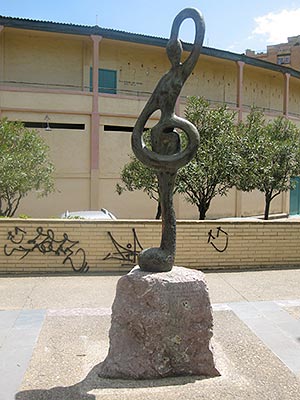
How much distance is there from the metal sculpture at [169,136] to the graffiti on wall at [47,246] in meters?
4.61

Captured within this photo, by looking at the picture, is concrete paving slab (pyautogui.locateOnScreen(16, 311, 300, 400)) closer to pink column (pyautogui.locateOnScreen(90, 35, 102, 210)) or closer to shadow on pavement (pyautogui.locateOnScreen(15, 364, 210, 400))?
shadow on pavement (pyautogui.locateOnScreen(15, 364, 210, 400))

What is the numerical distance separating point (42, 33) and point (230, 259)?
15861mm

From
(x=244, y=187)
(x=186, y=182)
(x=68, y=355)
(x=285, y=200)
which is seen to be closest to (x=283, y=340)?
(x=68, y=355)

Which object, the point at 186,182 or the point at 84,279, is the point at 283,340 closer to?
the point at 84,279

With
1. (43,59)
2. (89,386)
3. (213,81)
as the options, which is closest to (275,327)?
(89,386)

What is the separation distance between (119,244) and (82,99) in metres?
12.3

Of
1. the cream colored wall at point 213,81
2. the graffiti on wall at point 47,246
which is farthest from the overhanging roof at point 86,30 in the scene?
the graffiti on wall at point 47,246

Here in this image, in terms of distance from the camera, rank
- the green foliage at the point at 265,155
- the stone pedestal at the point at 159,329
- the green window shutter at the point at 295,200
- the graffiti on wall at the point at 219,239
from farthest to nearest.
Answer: the green window shutter at the point at 295,200
the green foliage at the point at 265,155
the graffiti on wall at the point at 219,239
the stone pedestal at the point at 159,329

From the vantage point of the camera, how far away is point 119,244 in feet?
30.3

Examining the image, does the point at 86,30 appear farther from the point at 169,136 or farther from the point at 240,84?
the point at 169,136

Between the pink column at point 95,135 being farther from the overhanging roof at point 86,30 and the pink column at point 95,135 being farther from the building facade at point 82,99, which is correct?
the overhanging roof at point 86,30

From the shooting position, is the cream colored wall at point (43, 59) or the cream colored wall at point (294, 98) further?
the cream colored wall at point (294, 98)

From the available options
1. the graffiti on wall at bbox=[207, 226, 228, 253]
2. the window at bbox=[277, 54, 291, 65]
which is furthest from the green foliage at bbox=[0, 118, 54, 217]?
the window at bbox=[277, 54, 291, 65]

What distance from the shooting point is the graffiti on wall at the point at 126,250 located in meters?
9.21
